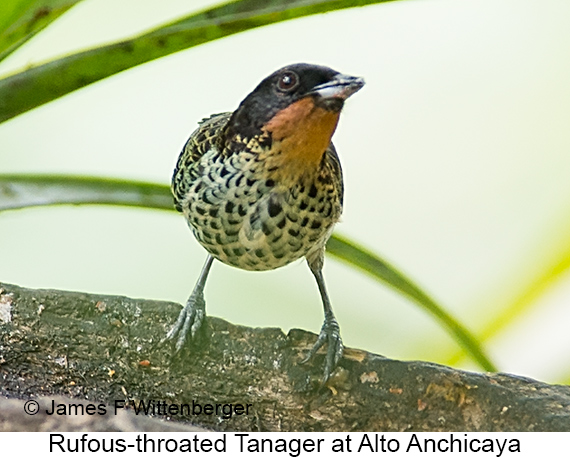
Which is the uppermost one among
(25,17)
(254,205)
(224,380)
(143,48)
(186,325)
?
(25,17)

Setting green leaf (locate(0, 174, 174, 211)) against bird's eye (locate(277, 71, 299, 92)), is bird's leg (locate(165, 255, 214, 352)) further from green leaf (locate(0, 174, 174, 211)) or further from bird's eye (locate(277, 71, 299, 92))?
Answer: bird's eye (locate(277, 71, 299, 92))

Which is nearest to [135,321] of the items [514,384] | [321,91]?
[321,91]

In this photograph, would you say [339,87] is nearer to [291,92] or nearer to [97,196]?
[291,92]

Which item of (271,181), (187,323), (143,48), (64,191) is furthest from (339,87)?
(64,191)

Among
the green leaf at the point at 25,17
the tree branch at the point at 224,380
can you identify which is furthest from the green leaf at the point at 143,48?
the tree branch at the point at 224,380

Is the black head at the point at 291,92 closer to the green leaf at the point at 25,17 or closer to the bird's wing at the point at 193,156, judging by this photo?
the bird's wing at the point at 193,156

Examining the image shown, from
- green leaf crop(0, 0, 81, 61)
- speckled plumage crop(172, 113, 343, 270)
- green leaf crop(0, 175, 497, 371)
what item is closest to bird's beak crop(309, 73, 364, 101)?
speckled plumage crop(172, 113, 343, 270)
